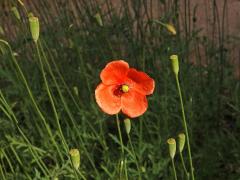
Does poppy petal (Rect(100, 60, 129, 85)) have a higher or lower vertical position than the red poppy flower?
higher

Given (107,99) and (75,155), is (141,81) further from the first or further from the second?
(75,155)

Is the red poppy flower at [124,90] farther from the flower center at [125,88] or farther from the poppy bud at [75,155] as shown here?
→ the poppy bud at [75,155]

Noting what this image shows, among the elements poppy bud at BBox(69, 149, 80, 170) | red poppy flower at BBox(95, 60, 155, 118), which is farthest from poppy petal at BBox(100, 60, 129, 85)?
poppy bud at BBox(69, 149, 80, 170)

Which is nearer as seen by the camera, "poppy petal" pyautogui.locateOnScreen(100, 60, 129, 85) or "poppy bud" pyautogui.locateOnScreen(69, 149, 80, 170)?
"poppy bud" pyautogui.locateOnScreen(69, 149, 80, 170)

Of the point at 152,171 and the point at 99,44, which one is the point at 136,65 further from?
the point at 152,171

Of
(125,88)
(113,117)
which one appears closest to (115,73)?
(125,88)

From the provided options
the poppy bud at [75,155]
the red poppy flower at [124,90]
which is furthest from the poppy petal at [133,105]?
the poppy bud at [75,155]

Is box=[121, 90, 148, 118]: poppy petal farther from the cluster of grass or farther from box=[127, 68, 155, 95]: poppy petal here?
the cluster of grass
